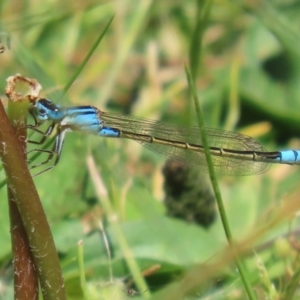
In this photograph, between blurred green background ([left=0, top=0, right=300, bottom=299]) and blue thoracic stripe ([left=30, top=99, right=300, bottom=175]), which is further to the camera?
blue thoracic stripe ([left=30, top=99, right=300, bottom=175])

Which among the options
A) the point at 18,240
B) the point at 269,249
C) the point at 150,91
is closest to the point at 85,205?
the point at 269,249

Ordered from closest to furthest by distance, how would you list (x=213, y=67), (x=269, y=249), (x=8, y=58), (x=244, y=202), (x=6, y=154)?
(x=6, y=154) → (x=269, y=249) → (x=244, y=202) → (x=8, y=58) → (x=213, y=67)

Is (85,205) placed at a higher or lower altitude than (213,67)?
lower

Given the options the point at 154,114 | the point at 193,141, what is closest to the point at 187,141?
the point at 193,141

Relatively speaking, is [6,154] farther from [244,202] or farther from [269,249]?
[244,202]
